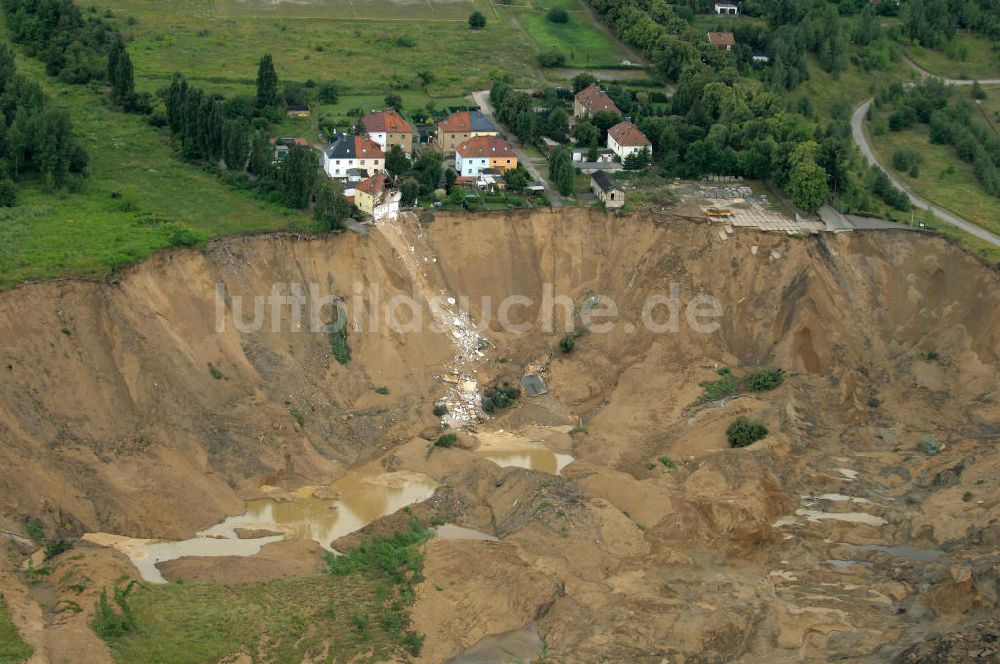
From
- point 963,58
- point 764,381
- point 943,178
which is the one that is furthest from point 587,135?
point 963,58

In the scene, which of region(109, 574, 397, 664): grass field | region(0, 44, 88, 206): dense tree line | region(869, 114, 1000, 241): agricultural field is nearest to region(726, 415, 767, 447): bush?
region(109, 574, 397, 664): grass field

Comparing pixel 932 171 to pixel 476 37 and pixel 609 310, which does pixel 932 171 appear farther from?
pixel 476 37

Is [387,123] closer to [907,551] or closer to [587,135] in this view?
[587,135]

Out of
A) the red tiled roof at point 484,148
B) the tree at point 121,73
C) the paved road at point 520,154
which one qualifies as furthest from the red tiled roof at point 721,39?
the tree at point 121,73

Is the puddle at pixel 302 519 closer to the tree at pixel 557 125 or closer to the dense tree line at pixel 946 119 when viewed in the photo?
the tree at pixel 557 125

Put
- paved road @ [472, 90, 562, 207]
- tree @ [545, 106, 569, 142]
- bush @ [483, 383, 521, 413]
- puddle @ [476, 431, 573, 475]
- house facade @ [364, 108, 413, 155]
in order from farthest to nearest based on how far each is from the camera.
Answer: tree @ [545, 106, 569, 142] → house facade @ [364, 108, 413, 155] → paved road @ [472, 90, 562, 207] → bush @ [483, 383, 521, 413] → puddle @ [476, 431, 573, 475]

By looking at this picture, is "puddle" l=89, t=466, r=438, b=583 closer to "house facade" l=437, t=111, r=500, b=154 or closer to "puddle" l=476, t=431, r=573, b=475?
"puddle" l=476, t=431, r=573, b=475

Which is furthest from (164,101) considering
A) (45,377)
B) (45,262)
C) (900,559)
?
(900,559)
